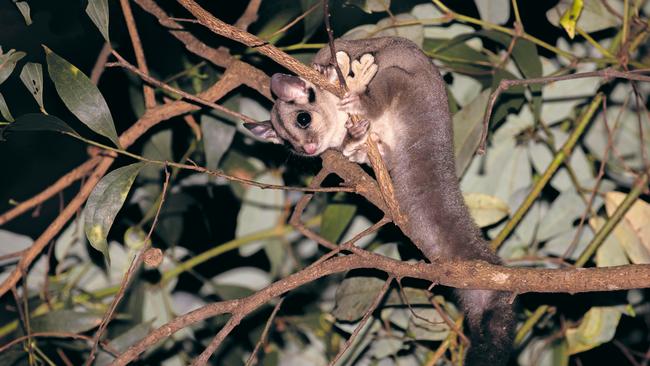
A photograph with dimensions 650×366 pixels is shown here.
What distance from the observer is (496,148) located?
401 centimetres

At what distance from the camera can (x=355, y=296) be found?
3.52 metres

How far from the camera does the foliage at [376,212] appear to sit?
3.59m

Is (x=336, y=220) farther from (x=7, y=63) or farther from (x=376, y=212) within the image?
(x=7, y=63)

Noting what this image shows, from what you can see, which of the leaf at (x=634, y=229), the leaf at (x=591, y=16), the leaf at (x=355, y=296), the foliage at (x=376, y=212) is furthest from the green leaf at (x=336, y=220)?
the leaf at (x=591, y=16)

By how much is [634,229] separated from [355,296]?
1.54 metres

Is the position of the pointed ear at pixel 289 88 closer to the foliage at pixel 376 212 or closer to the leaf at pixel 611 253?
the foliage at pixel 376 212

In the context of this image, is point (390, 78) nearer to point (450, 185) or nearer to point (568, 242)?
point (450, 185)

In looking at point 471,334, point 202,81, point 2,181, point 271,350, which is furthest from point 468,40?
point 2,181

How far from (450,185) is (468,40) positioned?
1.26 metres

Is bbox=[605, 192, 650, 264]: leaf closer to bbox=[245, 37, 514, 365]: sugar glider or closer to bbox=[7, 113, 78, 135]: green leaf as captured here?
bbox=[245, 37, 514, 365]: sugar glider

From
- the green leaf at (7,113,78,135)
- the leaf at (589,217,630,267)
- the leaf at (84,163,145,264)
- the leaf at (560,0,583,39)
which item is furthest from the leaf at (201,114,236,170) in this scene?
the leaf at (589,217,630,267)

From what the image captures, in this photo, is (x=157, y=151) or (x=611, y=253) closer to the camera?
(x=611, y=253)

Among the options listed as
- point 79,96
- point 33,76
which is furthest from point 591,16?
point 33,76

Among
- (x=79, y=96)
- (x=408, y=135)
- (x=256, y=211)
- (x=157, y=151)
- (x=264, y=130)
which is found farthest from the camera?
(x=256, y=211)
